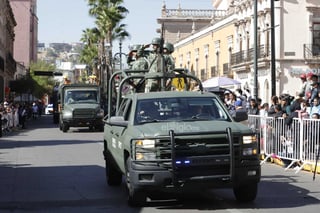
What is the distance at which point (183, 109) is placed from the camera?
432 inches

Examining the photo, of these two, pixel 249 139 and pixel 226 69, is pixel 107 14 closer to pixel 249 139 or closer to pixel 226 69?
pixel 226 69

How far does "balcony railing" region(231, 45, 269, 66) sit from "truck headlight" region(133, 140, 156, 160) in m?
36.2

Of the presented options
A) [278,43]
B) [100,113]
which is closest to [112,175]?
[100,113]

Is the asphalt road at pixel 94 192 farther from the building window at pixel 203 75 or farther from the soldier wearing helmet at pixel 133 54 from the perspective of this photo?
the building window at pixel 203 75

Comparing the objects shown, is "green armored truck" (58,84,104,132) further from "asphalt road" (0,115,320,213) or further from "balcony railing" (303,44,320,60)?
"asphalt road" (0,115,320,213)

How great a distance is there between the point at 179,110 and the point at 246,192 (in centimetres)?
173

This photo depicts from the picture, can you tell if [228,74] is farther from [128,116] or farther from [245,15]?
[128,116]

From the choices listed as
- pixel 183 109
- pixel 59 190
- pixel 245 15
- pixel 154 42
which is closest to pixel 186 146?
pixel 183 109

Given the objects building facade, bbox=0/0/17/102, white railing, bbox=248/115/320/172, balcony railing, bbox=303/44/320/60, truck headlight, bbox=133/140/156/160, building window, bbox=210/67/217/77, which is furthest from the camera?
building facade, bbox=0/0/17/102

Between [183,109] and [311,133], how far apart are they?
5545 mm

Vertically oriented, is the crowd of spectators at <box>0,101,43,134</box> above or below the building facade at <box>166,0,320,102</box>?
below

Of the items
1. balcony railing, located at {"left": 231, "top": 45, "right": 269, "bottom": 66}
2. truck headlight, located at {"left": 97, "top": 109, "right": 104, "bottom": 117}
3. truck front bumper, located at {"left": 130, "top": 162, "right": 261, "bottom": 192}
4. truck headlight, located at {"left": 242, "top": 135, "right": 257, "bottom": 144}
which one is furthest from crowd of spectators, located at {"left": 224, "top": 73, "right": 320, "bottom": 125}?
balcony railing, located at {"left": 231, "top": 45, "right": 269, "bottom": 66}

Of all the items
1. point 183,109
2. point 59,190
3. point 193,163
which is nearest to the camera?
point 193,163

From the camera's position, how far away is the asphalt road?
34.2 ft
